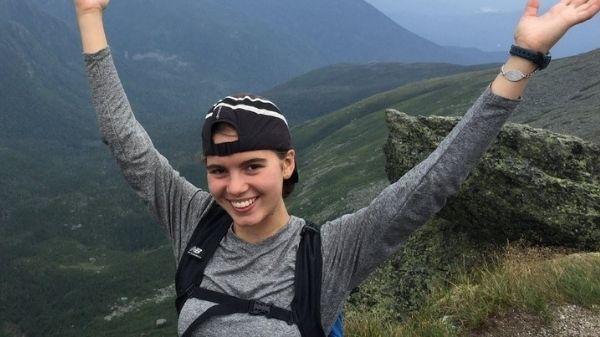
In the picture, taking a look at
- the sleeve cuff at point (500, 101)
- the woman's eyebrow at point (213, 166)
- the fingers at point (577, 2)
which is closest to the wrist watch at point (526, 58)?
the sleeve cuff at point (500, 101)

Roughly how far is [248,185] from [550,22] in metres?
2.84

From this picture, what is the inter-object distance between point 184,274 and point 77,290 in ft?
679

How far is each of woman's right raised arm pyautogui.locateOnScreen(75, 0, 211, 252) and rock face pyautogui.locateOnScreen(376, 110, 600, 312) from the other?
10.5m

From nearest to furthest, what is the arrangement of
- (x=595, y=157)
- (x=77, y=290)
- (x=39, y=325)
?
(x=595, y=157)
(x=39, y=325)
(x=77, y=290)

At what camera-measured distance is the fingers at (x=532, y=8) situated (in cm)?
450

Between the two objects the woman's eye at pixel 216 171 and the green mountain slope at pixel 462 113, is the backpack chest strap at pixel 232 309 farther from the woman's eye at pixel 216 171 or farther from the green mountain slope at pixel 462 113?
the green mountain slope at pixel 462 113

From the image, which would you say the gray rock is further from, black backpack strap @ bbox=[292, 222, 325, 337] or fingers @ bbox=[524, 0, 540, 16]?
fingers @ bbox=[524, 0, 540, 16]

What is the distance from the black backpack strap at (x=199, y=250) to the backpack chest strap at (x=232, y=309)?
18cm

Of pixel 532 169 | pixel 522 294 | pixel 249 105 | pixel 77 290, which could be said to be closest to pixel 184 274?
pixel 249 105

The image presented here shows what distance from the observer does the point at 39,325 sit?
574 feet

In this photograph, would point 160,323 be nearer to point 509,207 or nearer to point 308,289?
point 509,207

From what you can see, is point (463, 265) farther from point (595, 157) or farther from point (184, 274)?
point (184, 274)

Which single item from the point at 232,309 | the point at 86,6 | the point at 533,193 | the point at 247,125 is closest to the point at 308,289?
the point at 232,309

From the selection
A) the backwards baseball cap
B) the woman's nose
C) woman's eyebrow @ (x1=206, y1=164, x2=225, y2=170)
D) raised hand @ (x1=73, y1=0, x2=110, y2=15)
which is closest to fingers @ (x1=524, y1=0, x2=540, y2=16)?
the backwards baseball cap
